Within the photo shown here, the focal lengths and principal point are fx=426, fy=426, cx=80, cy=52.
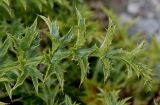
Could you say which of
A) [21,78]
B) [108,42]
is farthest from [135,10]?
[21,78]

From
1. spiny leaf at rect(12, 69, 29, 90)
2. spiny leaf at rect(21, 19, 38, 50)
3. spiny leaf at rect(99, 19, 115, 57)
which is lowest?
spiny leaf at rect(12, 69, 29, 90)

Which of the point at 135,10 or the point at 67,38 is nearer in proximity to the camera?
the point at 67,38

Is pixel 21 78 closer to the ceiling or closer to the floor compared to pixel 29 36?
closer to the floor

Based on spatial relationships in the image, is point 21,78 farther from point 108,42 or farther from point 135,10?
point 135,10

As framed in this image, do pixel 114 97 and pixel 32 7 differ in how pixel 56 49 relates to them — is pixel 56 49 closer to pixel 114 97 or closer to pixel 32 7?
pixel 114 97

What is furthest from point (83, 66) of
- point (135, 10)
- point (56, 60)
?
point (135, 10)

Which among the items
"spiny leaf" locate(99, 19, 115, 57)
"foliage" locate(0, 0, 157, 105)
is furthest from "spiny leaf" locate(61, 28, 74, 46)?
"spiny leaf" locate(99, 19, 115, 57)

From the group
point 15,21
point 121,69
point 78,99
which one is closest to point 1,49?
point 15,21

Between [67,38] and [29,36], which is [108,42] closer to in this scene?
[67,38]

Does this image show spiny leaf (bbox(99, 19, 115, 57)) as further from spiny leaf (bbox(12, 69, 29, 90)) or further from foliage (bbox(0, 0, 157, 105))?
spiny leaf (bbox(12, 69, 29, 90))

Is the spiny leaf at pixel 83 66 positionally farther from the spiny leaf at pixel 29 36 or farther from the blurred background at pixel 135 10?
the blurred background at pixel 135 10

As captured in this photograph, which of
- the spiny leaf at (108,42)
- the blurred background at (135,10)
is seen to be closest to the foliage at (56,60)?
the spiny leaf at (108,42)
